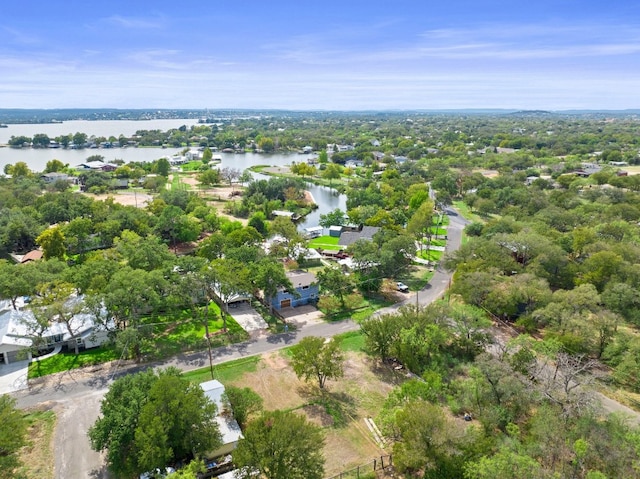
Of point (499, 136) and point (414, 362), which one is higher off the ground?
point (499, 136)

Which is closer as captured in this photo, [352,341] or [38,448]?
[38,448]

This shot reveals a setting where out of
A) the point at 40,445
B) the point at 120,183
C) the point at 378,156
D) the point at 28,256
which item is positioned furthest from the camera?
the point at 378,156

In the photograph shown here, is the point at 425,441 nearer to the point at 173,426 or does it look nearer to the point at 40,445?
the point at 173,426

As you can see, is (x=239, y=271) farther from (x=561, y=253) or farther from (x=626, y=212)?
(x=626, y=212)

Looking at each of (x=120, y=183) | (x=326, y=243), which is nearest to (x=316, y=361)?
(x=326, y=243)

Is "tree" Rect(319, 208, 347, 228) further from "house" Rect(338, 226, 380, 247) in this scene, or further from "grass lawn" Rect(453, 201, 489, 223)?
"grass lawn" Rect(453, 201, 489, 223)

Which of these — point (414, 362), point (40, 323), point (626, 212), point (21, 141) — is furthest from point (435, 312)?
point (21, 141)
